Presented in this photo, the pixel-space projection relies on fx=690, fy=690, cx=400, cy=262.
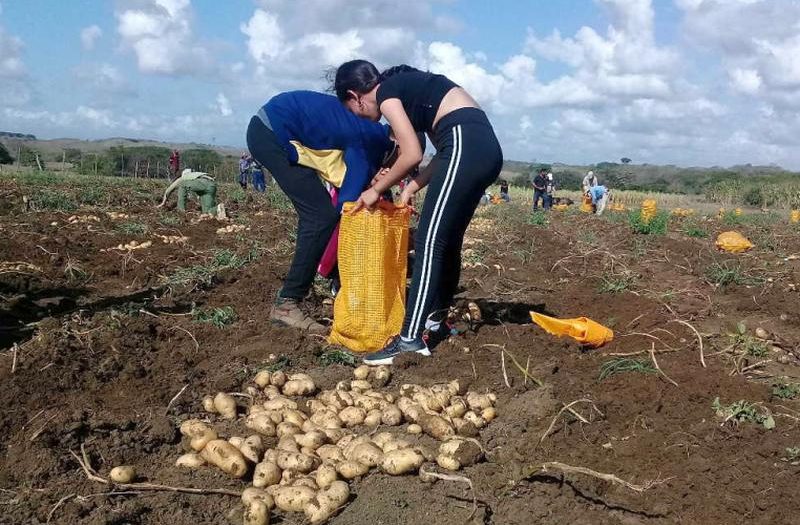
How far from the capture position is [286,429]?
9.76ft

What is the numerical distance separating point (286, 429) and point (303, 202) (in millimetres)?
1726

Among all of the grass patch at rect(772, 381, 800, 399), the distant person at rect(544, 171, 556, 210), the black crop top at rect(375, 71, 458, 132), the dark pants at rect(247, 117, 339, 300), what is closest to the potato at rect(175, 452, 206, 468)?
the dark pants at rect(247, 117, 339, 300)

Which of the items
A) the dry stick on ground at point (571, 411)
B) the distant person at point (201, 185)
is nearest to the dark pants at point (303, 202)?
the dry stick on ground at point (571, 411)

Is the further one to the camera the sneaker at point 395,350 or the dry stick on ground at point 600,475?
the sneaker at point 395,350

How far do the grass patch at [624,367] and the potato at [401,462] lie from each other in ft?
4.29

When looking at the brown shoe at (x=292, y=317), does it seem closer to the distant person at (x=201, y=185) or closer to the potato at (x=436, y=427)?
the potato at (x=436, y=427)

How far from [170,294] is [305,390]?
7.23 feet

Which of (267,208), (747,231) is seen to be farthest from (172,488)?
(747,231)

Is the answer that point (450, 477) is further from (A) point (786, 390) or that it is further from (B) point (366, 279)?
(A) point (786, 390)

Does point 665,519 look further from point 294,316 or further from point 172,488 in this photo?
point 294,316

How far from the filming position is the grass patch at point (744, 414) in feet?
9.68

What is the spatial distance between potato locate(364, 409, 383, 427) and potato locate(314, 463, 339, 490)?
1.59ft

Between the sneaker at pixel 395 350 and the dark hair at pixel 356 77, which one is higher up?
the dark hair at pixel 356 77

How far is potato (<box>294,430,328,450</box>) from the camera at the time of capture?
2.87 meters
